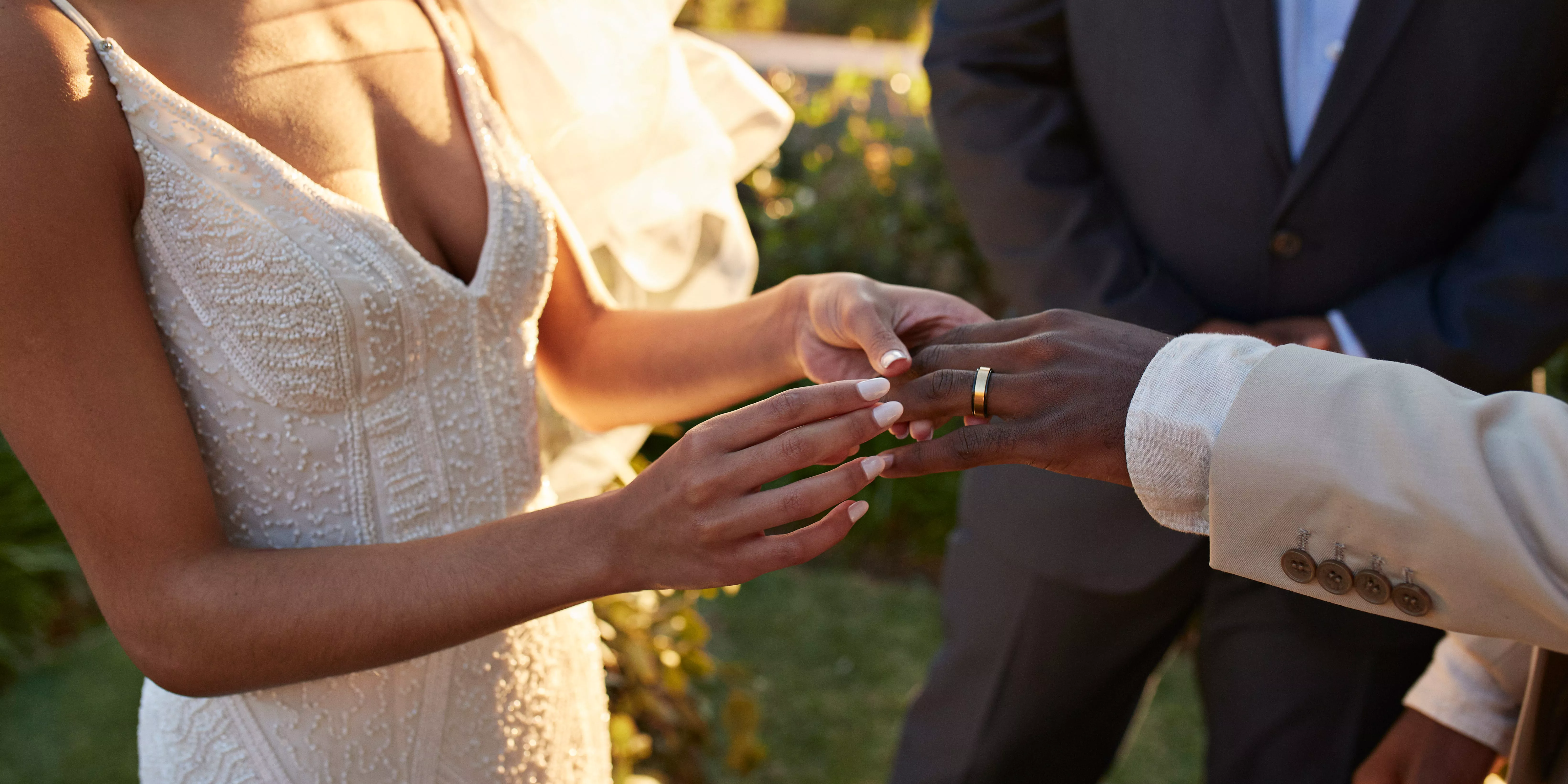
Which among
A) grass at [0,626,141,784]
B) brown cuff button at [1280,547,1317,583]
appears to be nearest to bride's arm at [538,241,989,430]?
brown cuff button at [1280,547,1317,583]

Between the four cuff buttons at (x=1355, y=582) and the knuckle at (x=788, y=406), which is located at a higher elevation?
the knuckle at (x=788, y=406)

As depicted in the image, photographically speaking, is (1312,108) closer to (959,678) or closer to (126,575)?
(959,678)

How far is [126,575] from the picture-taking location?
1334 millimetres

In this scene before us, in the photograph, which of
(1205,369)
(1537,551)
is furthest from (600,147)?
(1537,551)

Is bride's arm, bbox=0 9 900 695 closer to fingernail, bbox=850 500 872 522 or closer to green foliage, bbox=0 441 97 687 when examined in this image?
fingernail, bbox=850 500 872 522

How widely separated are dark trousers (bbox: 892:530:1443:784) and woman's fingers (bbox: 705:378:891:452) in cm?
136

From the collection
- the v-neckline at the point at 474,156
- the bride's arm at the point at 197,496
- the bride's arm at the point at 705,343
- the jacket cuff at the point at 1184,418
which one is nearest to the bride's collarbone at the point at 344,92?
the v-neckline at the point at 474,156

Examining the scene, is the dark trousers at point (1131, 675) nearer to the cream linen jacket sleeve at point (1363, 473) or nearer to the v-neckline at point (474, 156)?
the cream linen jacket sleeve at point (1363, 473)

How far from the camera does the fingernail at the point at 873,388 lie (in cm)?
133

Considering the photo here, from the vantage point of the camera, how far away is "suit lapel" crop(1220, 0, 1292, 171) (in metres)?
2.26

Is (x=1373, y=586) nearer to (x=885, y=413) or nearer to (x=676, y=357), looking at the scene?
(x=885, y=413)

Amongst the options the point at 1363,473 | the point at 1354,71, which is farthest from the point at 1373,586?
the point at 1354,71

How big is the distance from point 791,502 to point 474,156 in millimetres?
852

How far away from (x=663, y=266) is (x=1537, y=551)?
5.40ft
